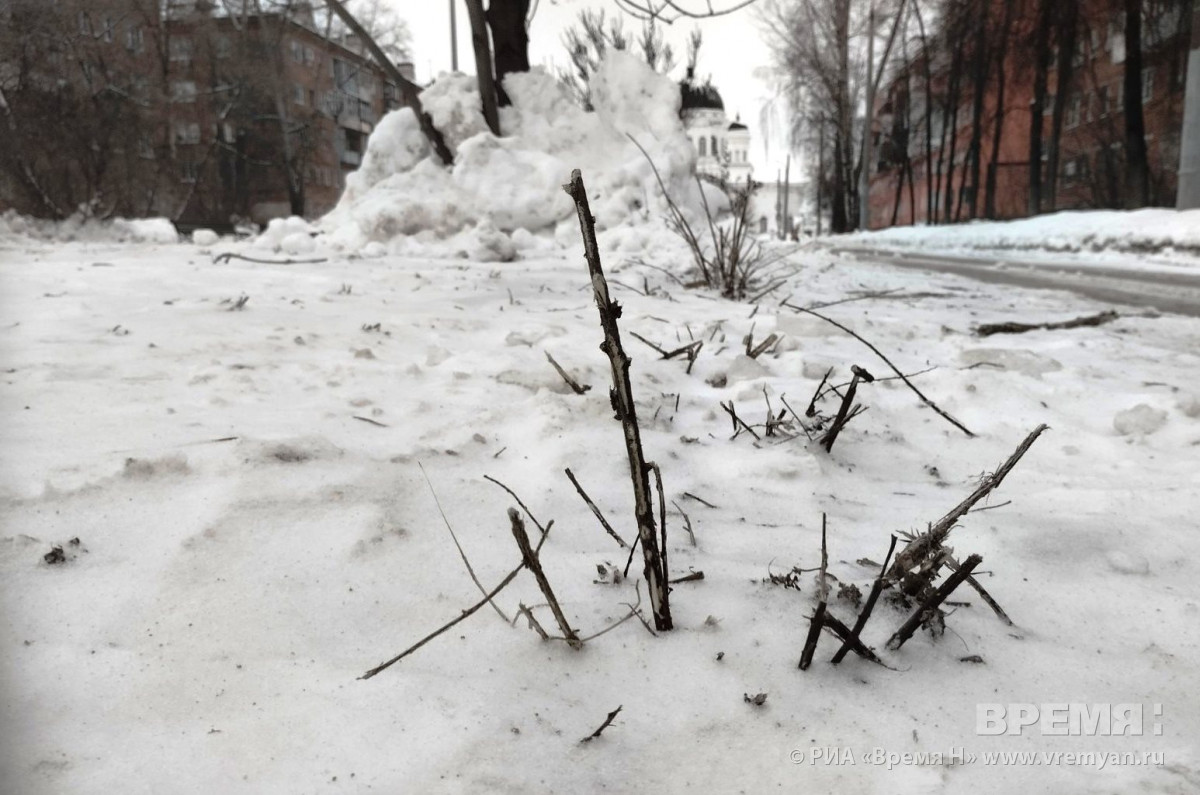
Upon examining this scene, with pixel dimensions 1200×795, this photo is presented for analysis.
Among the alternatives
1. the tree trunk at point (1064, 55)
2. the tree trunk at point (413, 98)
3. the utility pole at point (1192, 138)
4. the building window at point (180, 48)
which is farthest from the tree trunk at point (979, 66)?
the building window at point (180, 48)

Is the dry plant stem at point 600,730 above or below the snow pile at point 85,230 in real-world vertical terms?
below

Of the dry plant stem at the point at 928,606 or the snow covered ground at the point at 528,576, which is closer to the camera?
the snow covered ground at the point at 528,576

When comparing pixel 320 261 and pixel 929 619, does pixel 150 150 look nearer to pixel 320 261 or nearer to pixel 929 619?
pixel 320 261

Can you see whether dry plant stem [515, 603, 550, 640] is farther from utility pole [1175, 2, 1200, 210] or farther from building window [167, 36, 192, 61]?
building window [167, 36, 192, 61]

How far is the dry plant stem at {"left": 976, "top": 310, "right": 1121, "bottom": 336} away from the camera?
2.92m

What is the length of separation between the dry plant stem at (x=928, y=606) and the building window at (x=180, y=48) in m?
13.4

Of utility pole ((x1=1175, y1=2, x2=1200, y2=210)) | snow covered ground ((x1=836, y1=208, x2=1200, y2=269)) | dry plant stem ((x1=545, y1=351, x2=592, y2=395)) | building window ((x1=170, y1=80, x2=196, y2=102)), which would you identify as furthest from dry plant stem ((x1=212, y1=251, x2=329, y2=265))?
utility pole ((x1=1175, y1=2, x2=1200, y2=210))

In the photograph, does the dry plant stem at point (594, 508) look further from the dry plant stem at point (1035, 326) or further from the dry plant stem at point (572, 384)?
the dry plant stem at point (1035, 326)

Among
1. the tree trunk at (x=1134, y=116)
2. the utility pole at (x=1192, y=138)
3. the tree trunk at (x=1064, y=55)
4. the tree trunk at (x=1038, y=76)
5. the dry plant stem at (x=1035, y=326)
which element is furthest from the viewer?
the tree trunk at (x=1038, y=76)

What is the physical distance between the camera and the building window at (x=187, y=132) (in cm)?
Answer: 1367

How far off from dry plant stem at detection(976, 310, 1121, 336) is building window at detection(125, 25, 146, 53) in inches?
365

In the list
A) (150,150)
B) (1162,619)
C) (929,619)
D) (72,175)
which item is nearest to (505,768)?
A: (929,619)

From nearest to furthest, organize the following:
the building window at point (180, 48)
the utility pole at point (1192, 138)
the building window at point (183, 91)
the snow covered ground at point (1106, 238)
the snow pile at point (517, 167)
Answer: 1. the snow pile at point (517, 167)
2. the snow covered ground at point (1106, 238)
3. the utility pole at point (1192, 138)
4. the building window at point (180, 48)
5. the building window at point (183, 91)

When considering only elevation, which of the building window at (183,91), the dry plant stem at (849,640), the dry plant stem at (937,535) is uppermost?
the building window at (183,91)
